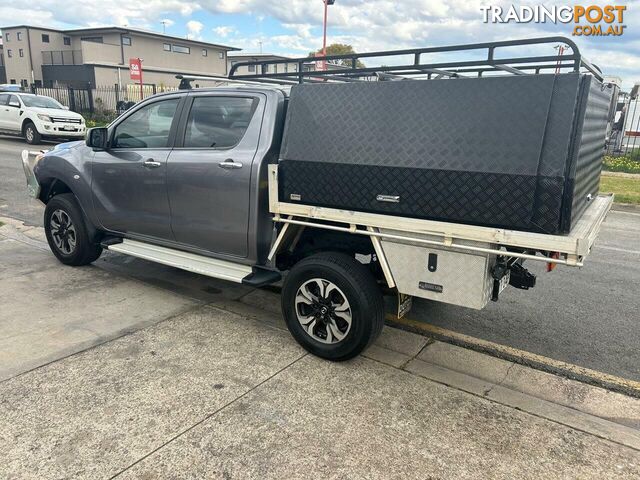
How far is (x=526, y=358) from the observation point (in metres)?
3.93

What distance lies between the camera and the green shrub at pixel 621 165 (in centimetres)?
1520

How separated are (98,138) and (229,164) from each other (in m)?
1.81

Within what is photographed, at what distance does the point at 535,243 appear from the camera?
288 centimetres

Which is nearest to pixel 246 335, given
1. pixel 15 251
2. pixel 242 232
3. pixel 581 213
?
pixel 242 232

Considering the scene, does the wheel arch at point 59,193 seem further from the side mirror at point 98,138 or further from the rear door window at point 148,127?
the rear door window at point 148,127

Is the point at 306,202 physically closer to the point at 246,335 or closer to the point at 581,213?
the point at 246,335

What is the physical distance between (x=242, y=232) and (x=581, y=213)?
8.00ft

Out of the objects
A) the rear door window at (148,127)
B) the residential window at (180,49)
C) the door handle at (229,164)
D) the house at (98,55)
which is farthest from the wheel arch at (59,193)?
the residential window at (180,49)

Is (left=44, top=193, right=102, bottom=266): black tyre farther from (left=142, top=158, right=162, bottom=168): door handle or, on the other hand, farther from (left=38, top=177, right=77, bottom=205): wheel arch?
(left=142, top=158, right=162, bottom=168): door handle

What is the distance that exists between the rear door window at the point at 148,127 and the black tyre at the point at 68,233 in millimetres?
936

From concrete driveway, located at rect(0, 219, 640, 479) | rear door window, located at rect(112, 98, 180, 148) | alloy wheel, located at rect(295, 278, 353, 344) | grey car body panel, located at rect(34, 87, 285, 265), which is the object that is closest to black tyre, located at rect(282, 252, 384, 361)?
alloy wheel, located at rect(295, 278, 353, 344)

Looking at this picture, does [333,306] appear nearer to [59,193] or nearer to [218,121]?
[218,121]

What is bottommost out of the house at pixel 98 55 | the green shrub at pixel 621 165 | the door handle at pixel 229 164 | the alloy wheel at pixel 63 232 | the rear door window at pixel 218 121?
the alloy wheel at pixel 63 232

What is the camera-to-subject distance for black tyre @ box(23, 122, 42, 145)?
17859mm
